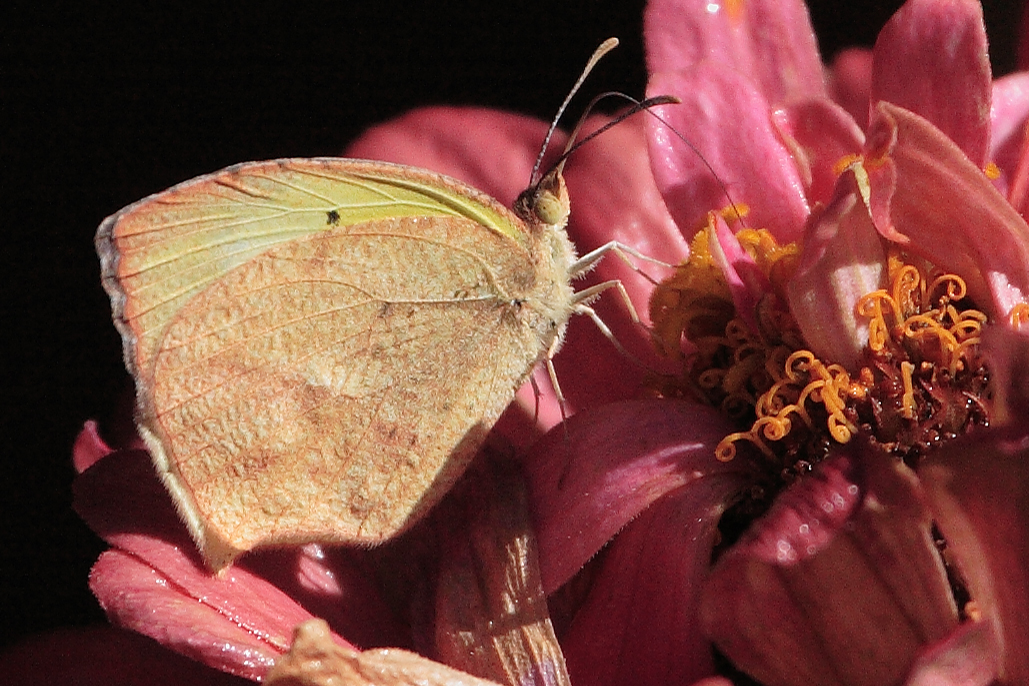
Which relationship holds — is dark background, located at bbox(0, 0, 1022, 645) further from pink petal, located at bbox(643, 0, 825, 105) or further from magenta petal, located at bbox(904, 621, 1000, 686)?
magenta petal, located at bbox(904, 621, 1000, 686)

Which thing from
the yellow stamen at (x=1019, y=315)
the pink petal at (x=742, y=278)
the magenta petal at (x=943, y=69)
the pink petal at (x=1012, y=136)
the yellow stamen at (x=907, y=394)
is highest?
the magenta petal at (x=943, y=69)

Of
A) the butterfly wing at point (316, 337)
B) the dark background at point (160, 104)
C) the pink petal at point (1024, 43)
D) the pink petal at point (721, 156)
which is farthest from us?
the dark background at point (160, 104)

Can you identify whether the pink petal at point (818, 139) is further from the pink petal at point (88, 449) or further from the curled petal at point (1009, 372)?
the pink petal at point (88, 449)

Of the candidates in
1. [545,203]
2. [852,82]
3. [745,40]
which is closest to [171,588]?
[545,203]

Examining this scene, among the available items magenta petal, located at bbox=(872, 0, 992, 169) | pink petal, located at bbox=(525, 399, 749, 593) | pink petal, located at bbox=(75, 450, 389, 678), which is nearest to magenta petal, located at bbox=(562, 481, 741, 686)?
pink petal, located at bbox=(525, 399, 749, 593)

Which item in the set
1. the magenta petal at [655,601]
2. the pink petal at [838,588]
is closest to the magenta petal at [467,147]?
the magenta petal at [655,601]

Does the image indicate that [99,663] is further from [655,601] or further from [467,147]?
[467,147]

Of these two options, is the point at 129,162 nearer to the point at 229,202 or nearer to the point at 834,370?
the point at 229,202
